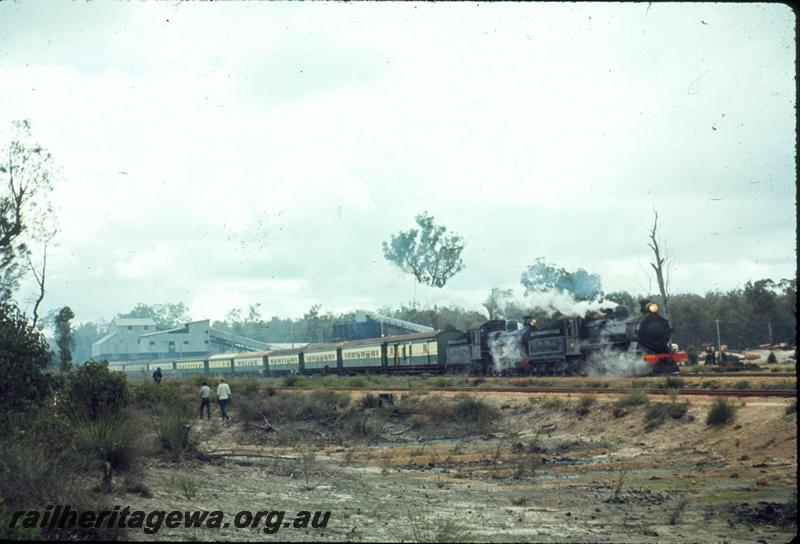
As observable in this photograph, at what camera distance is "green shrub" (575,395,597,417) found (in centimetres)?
2416

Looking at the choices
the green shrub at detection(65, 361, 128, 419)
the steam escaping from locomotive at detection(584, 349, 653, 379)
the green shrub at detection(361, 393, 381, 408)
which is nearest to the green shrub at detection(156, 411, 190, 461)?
the green shrub at detection(65, 361, 128, 419)

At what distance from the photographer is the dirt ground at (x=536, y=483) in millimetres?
11086

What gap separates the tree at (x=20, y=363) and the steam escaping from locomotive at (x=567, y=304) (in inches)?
1148

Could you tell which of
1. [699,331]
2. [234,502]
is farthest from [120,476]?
[699,331]

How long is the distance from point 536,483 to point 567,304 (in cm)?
3023

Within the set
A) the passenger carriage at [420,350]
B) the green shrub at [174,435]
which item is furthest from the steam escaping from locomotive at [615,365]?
the green shrub at [174,435]

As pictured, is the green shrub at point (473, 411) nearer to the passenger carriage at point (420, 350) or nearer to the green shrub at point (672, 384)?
the green shrub at point (672, 384)

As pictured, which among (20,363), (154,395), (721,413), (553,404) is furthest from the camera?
(154,395)

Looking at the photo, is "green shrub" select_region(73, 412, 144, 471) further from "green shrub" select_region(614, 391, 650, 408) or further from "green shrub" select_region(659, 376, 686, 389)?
"green shrub" select_region(659, 376, 686, 389)

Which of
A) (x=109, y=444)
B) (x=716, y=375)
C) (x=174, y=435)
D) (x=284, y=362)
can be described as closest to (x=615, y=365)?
(x=716, y=375)

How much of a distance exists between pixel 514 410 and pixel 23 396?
56.2ft

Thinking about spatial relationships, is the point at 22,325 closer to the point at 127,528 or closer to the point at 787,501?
the point at 127,528

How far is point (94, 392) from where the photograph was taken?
54.7ft

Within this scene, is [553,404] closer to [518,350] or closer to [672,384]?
[672,384]
